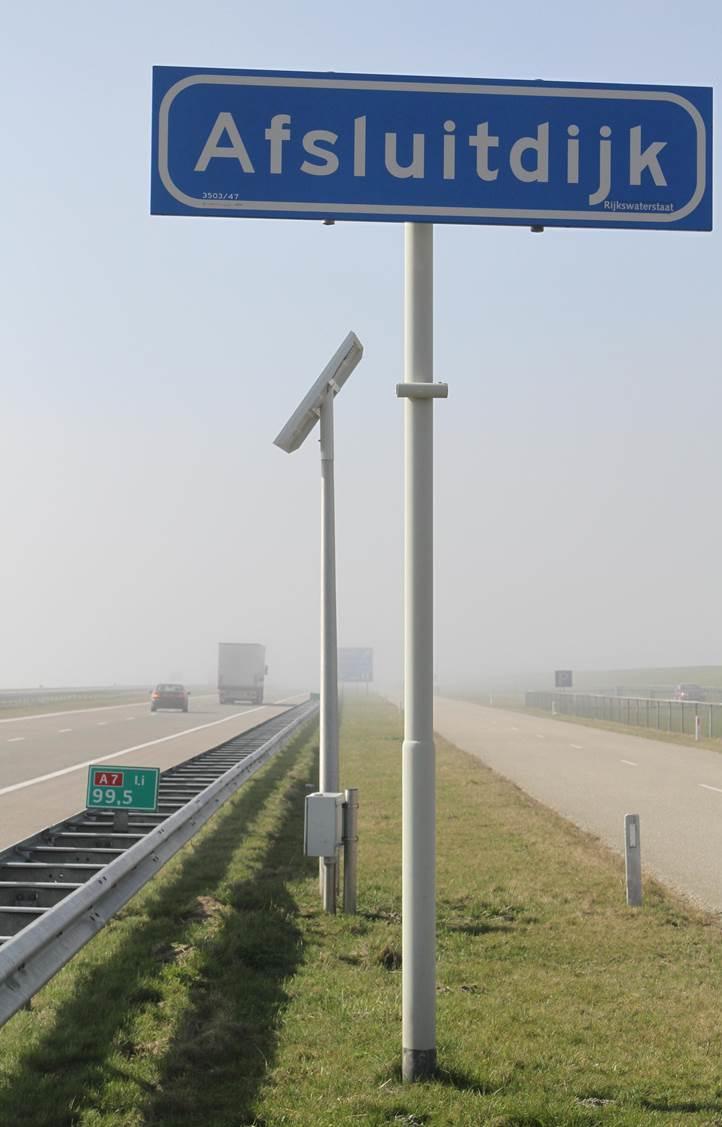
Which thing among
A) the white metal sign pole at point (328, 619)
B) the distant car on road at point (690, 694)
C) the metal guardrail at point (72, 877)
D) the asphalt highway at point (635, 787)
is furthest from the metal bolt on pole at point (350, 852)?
the distant car on road at point (690, 694)

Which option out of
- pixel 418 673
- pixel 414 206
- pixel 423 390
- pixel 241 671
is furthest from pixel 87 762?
pixel 241 671

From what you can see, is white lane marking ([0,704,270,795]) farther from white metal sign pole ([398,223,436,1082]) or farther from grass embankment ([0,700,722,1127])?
white metal sign pole ([398,223,436,1082])

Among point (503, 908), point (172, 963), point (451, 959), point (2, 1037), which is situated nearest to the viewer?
point (2, 1037)

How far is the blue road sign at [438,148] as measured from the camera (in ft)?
19.2

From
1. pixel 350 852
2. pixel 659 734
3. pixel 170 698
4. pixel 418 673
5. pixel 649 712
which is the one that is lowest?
pixel 659 734

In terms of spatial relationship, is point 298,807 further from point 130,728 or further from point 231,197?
point 130,728

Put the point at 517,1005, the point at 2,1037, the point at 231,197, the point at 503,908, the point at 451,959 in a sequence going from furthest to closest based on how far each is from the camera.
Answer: the point at 503,908 → the point at 451,959 → the point at 517,1005 → the point at 2,1037 → the point at 231,197

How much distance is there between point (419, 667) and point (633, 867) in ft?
20.1

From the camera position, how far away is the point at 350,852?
9820 mm

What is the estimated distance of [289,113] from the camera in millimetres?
5902

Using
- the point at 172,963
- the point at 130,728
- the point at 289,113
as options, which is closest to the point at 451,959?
the point at 172,963

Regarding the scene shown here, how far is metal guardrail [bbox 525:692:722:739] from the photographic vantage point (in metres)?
45.9

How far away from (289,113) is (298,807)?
1305 centimetres

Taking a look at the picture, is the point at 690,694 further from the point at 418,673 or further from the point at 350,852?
the point at 418,673
